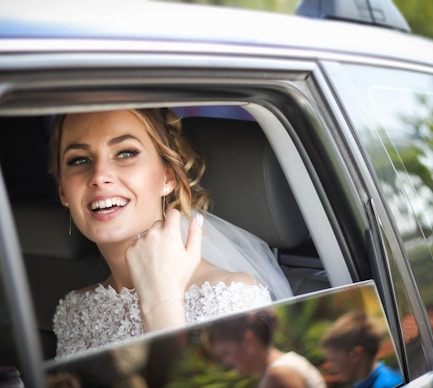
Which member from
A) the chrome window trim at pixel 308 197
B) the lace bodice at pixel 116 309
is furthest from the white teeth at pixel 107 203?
the chrome window trim at pixel 308 197

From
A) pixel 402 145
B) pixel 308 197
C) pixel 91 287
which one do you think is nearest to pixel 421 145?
pixel 402 145

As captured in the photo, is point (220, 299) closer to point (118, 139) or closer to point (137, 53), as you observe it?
point (118, 139)

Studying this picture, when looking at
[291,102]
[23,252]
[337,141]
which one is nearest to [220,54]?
[291,102]

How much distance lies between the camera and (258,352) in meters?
1.49

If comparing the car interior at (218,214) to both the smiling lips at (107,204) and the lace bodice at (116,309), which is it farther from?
the smiling lips at (107,204)

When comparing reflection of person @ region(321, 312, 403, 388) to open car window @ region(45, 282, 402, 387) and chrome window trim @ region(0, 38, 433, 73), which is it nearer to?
open car window @ region(45, 282, 402, 387)

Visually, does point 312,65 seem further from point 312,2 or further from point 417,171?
point 312,2

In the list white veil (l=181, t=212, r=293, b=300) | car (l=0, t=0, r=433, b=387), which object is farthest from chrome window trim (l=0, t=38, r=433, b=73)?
white veil (l=181, t=212, r=293, b=300)

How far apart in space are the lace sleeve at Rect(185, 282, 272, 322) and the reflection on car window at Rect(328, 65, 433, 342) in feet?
1.49

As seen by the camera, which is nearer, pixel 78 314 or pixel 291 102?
pixel 291 102

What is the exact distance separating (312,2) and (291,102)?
796 millimetres

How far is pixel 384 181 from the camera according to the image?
6.28 feet

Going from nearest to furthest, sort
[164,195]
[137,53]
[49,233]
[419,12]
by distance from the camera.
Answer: [137,53]
[164,195]
[49,233]
[419,12]

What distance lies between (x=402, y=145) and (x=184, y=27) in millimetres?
822
